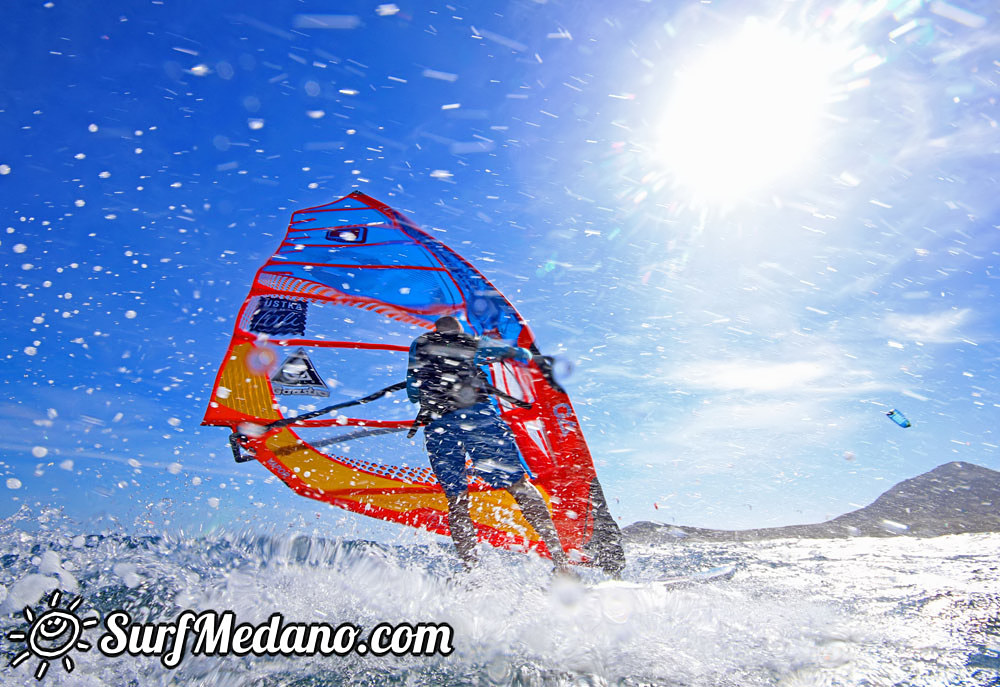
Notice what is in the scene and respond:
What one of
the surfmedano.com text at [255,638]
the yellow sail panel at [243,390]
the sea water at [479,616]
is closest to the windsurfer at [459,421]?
the sea water at [479,616]

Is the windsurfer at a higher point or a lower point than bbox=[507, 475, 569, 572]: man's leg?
higher

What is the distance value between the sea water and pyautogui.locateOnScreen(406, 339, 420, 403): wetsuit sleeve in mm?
1370

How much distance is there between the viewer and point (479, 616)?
270cm

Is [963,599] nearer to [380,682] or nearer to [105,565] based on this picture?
[380,682]

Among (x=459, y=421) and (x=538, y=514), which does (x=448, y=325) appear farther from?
(x=538, y=514)

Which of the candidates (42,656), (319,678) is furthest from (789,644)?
(42,656)

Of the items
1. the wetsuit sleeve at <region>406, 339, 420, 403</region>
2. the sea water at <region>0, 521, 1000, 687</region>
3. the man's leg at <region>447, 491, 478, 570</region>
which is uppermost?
the wetsuit sleeve at <region>406, 339, 420, 403</region>

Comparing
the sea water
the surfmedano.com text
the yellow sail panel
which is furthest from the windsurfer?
the yellow sail panel

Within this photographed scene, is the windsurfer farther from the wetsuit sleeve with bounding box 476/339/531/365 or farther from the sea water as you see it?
the sea water

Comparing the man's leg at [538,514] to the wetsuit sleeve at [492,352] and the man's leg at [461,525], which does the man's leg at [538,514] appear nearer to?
the man's leg at [461,525]

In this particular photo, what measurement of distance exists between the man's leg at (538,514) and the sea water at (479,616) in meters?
0.67

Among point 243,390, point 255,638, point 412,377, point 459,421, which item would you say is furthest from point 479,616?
point 243,390

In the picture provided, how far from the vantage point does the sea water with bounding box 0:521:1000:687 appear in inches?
80.2

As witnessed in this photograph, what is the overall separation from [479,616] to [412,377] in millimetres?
2490
